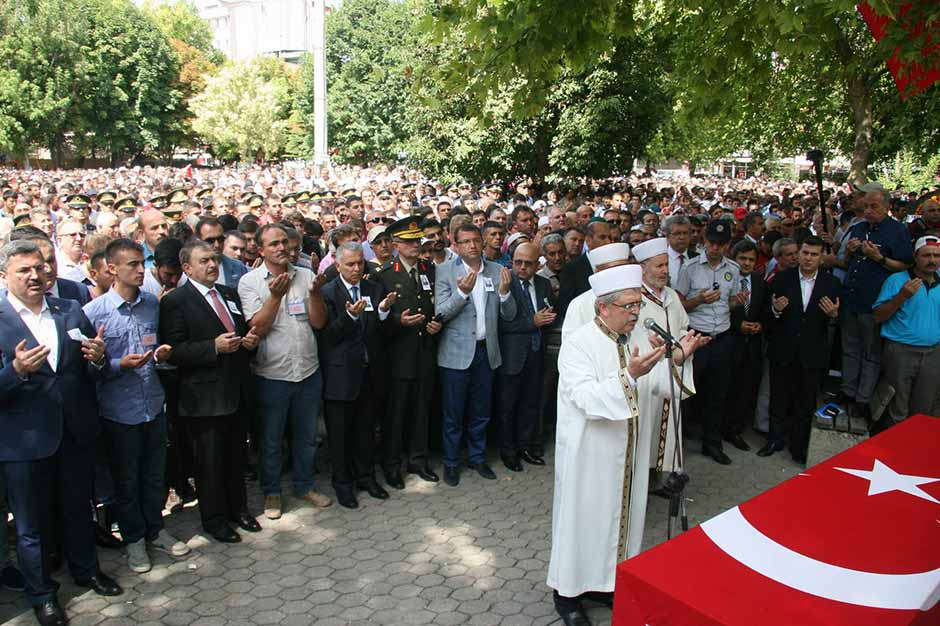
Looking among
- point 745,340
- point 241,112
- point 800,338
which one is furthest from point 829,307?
point 241,112

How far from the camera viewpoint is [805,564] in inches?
135

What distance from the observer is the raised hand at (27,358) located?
4133mm

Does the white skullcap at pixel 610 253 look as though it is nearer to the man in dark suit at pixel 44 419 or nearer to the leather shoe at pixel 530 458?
the leather shoe at pixel 530 458

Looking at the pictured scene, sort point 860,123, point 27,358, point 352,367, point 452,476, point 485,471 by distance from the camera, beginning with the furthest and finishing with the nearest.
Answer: point 860,123, point 485,471, point 452,476, point 352,367, point 27,358

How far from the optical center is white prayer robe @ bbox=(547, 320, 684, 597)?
452 cm

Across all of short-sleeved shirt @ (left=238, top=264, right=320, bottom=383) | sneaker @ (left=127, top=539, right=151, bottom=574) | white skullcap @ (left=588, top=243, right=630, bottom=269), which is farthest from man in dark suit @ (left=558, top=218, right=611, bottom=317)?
sneaker @ (left=127, top=539, right=151, bottom=574)

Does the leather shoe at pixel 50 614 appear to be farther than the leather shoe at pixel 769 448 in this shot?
No

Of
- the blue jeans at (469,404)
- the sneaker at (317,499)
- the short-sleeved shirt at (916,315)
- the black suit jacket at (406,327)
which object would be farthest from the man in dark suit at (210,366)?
the short-sleeved shirt at (916,315)

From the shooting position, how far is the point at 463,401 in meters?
6.92

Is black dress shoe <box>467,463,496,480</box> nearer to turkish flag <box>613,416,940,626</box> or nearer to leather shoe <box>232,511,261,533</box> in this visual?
leather shoe <box>232,511,261,533</box>

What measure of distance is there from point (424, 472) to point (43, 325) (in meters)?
3.41

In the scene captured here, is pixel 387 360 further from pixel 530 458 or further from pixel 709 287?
pixel 709 287

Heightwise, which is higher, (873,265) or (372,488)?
(873,265)

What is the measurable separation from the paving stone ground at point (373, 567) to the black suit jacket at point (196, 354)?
1.08 m
